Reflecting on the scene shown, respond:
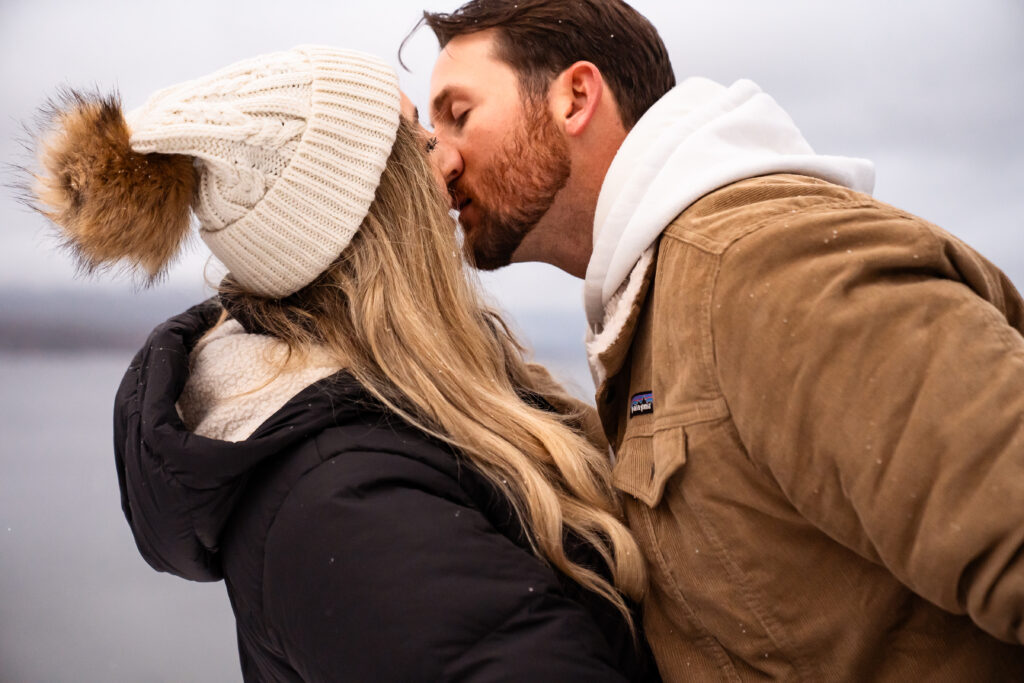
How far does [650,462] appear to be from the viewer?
0.95 m

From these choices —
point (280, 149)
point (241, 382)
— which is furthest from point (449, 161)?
point (241, 382)

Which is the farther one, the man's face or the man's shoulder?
the man's face

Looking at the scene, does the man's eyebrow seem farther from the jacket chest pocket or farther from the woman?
the jacket chest pocket

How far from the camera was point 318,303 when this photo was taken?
1086 millimetres

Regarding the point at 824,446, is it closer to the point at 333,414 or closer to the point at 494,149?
the point at 333,414

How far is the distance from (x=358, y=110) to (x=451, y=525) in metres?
0.56

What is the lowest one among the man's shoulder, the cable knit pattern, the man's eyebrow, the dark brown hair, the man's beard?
the cable knit pattern

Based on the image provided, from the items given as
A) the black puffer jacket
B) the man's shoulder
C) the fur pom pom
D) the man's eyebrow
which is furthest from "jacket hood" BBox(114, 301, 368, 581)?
the man's eyebrow

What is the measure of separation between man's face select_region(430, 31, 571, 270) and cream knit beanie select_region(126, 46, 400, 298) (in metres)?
0.30

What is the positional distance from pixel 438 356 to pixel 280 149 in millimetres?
324

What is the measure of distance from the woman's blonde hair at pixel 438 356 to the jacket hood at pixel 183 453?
0.08 m

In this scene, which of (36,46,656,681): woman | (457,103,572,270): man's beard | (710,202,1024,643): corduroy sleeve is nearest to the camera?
(710,202,1024,643): corduroy sleeve

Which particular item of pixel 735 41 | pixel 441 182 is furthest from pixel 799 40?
pixel 441 182

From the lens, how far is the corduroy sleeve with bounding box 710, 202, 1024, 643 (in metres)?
0.68
